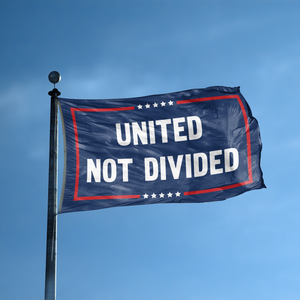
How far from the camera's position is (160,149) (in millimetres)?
14617

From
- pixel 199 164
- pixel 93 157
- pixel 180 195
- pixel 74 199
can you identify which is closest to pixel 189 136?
pixel 199 164

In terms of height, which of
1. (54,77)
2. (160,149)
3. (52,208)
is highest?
(54,77)

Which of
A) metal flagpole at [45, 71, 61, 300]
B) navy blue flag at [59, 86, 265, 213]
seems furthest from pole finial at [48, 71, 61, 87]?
navy blue flag at [59, 86, 265, 213]

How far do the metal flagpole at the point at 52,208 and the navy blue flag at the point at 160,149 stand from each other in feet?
2.61

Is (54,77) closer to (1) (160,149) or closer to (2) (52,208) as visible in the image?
(1) (160,149)

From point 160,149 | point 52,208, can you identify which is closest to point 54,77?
point 160,149

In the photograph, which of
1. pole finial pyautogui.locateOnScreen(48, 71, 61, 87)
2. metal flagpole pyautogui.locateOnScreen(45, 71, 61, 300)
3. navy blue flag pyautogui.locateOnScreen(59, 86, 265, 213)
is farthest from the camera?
pole finial pyautogui.locateOnScreen(48, 71, 61, 87)

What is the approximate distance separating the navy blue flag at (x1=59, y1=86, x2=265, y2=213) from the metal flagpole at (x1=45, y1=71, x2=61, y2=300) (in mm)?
794

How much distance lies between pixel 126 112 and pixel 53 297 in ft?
A: 20.6

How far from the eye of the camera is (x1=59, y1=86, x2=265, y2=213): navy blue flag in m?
13.5

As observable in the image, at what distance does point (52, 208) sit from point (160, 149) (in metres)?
4.18

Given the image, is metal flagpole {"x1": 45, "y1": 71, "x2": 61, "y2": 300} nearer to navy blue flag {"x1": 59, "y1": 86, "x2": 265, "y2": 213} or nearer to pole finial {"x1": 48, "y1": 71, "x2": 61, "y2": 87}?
pole finial {"x1": 48, "y1": 71, "x2": 61, "y2": 87}

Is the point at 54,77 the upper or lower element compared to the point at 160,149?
upper

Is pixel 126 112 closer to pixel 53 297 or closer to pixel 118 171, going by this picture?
pixel 118 171
